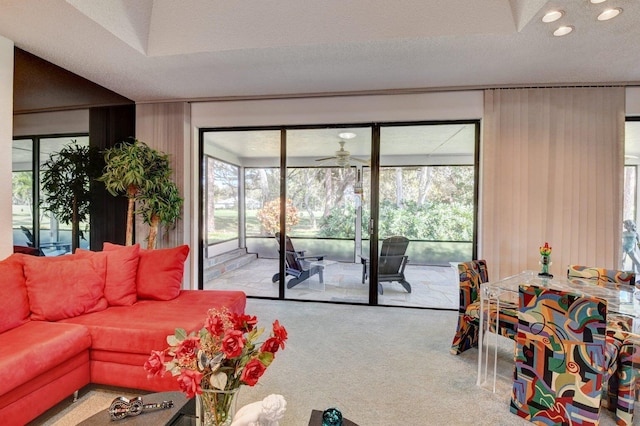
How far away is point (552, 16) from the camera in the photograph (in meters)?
2.39

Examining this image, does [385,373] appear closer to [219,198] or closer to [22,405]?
[22,405]

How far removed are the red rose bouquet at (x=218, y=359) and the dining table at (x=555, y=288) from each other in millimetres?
1800

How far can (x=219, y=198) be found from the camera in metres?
5.27

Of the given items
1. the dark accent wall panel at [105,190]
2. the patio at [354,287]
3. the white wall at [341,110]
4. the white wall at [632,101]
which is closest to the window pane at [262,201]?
the patio at [354,287]

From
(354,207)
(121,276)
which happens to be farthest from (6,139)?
(354,207)

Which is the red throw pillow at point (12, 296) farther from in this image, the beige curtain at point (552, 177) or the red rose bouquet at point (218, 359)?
the beige curtain at point (552, 177)

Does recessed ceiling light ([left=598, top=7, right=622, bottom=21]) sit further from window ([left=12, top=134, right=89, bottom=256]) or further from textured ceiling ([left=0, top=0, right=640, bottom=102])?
window ([left=12, top=134, right=89, bottom=256])

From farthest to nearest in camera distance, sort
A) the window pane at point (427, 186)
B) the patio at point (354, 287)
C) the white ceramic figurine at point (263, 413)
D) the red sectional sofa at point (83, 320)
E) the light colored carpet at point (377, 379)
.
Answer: the patio at point (354, 287) < the window pane at point (427, 186) < the light colored carpet at point (377, 379) < the red sectional sofa at point (83, 320) < the white ceramic figurine at point (263, 413)

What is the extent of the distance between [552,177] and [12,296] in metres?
5.24

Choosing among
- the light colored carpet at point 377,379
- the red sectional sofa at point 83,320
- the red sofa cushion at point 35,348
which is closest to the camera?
the red sofa cushion at point 35,348

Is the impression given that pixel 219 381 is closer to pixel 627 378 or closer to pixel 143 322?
pixel 143 322

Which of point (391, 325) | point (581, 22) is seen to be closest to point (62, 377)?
point (391, 325)

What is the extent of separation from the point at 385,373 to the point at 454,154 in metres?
3.06

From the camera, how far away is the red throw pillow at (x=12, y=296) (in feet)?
6.87
